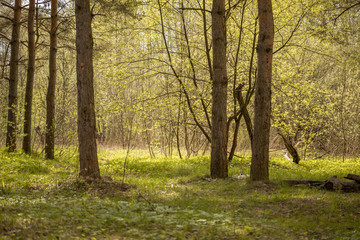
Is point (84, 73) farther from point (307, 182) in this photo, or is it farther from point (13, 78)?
point (13, 78)

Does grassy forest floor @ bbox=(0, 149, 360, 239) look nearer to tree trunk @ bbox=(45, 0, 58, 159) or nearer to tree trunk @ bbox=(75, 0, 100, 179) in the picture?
tree trunk @ bbox=(75, 0, 100, 179)

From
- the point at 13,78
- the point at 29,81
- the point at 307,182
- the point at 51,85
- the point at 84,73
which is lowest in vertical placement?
the point at 307,182

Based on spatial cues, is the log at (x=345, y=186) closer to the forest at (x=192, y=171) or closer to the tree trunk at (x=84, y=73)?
the forest at (x=192, y=171)

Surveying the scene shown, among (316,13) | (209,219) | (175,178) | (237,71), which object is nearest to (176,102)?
(237,71)

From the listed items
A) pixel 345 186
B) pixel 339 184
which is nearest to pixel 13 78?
pixel 339 184

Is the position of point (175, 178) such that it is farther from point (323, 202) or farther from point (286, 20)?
point (286, 20)

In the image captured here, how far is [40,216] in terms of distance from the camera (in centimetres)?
463

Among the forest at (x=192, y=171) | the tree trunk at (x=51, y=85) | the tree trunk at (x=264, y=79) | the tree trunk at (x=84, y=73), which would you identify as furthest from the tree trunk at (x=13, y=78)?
the tree trunk at (x=264, y=79)

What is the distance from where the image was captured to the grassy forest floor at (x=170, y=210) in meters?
4.48

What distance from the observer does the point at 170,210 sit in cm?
585

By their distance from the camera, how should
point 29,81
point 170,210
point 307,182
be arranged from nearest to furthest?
1. point 170,210
2. point 307,182
3. point 29,81

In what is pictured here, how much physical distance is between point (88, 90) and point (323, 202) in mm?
5426

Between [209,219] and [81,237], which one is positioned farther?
[209,219]

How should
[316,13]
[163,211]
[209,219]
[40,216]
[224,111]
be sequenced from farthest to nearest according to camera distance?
[316,13]
[224,111]
[163,211]
[209,219]
[40,216]
